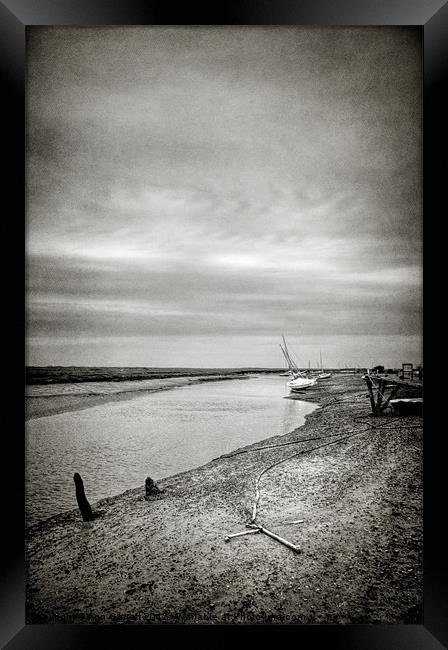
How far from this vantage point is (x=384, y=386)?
6.42ft

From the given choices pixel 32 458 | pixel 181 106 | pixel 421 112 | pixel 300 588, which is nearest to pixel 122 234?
pixel 181 106

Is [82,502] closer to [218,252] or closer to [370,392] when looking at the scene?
[218,252]

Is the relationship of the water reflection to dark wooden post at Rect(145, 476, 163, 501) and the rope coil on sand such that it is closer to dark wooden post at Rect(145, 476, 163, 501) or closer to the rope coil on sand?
dark wooden post at Rect(145, 476, 163, 501)

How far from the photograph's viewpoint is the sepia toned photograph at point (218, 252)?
1.92 meters

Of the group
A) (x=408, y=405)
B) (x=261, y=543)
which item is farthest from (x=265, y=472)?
(x=408, y=405)

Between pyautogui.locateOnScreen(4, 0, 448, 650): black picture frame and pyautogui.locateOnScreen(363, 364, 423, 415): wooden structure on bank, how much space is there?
100 millimetres

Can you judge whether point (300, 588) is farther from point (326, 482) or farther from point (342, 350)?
point (342, 350)

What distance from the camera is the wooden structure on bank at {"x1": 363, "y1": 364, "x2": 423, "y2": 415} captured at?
187cm

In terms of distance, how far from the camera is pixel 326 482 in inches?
75.7

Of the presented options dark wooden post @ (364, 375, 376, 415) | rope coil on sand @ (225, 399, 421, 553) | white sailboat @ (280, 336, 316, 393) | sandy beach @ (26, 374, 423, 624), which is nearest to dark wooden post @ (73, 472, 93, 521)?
sandy beach @ (26, 374, 423, 624)

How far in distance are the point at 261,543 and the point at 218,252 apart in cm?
157
